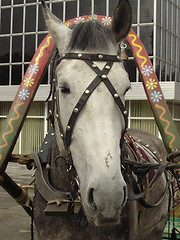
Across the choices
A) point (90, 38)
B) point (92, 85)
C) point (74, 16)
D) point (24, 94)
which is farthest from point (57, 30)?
point (74, 16)

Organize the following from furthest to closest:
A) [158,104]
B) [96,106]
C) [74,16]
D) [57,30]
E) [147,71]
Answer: [74,16] < [147,71] < [158,104] < [57,30] < [96,106]

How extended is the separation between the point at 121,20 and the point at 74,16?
17.0m

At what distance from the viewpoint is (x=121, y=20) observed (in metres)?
2.41

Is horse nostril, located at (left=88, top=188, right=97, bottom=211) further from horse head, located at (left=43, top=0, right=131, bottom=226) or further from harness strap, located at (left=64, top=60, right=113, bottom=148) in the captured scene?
harness strap, located at (left=64, top=60, right=113, bottom=148)

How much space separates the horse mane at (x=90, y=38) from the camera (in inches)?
92.5

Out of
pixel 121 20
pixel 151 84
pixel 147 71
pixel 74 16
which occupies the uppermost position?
pixel 74 16

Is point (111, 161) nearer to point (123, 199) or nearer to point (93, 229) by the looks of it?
point (123, 199)

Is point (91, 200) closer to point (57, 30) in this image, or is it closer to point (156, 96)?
point (57, 30)

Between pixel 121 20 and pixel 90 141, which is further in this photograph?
pixel 121 20

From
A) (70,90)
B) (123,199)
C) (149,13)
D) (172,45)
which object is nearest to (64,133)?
(70,90)

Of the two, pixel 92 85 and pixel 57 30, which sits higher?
pixel 57 30

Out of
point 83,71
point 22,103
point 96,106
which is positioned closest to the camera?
point 96,106

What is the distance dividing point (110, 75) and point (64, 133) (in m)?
0.46

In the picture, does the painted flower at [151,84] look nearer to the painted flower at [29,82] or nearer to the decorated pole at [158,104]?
the decorated pole at [158,104]
